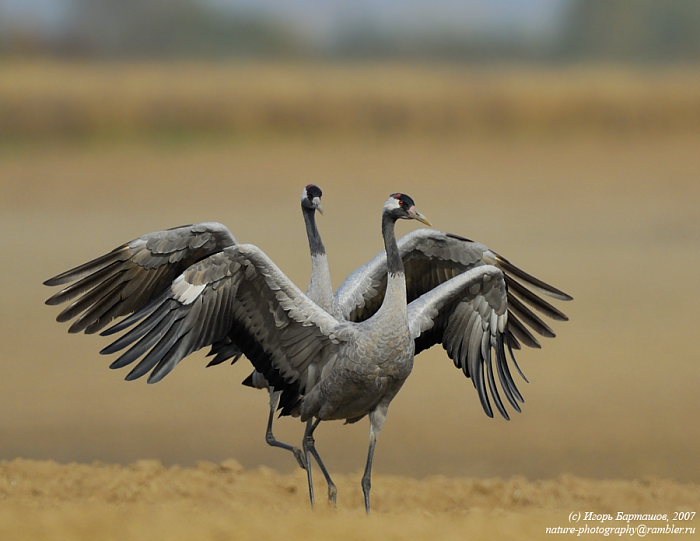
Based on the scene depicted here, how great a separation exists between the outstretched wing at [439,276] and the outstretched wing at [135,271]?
3.67 feet

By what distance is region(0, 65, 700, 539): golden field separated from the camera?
10.1 metres

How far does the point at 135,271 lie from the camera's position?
9500mm

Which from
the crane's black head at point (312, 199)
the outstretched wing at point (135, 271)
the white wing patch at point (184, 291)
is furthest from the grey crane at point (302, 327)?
the crane's black head at point (312, 199)

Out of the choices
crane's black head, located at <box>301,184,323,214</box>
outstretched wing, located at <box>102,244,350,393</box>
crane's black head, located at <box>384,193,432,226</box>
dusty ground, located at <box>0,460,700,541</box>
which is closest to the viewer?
dusty ground, located at <box>0,460,700,541</box>

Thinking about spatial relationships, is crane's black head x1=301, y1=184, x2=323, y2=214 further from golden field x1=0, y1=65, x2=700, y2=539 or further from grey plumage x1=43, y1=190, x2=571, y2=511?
golden field x1=0, y1=65, x2=700, y2=539

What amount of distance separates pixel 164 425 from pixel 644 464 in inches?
169

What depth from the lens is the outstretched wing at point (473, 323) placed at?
9297 mm

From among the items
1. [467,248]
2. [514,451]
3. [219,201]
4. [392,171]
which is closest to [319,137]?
[392,171]

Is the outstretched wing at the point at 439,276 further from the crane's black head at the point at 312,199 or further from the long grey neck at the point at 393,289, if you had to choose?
the long grey neck at the point at 393,289

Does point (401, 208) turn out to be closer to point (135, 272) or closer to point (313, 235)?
point (313, 235)

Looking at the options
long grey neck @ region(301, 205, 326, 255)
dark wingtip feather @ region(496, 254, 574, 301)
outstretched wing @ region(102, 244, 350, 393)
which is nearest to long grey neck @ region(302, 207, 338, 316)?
long grey neck @ region(301, 205, 326, 255)

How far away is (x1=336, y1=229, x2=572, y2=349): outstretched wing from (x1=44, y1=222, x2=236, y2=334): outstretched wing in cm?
112

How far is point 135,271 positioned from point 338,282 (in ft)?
29.4

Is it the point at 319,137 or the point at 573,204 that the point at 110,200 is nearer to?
the point at 319,137
